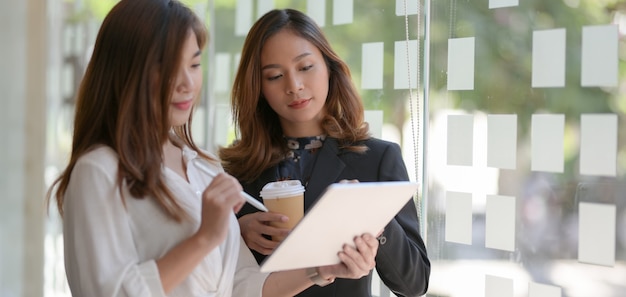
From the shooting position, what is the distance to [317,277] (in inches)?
66.2

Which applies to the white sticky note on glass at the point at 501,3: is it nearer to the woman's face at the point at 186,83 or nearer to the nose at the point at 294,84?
the nose at the point at 294,84

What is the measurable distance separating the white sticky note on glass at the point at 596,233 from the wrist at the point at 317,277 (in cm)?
69

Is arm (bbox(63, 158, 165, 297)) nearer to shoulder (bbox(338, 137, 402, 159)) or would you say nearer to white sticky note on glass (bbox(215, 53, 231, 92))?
shoulder (bbox(338, 137, 402, 159))

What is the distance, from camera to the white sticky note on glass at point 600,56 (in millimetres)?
1795

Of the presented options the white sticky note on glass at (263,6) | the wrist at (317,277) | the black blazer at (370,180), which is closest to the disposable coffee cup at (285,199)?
the wrist at (317,277)

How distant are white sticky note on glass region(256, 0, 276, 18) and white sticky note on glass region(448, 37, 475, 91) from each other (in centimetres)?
95

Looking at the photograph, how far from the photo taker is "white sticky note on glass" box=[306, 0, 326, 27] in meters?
2.60

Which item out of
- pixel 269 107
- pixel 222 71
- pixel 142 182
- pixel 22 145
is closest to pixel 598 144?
pixel 269 107

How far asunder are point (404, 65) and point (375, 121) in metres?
0.23

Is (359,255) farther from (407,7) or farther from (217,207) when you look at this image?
(407,7)

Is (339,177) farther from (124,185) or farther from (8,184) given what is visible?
(8,184)

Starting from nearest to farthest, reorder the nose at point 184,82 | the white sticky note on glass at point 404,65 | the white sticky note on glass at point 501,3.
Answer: the nose at point 184,82 → the white sticky note on glass at point 501,3 → the white sticky note on glass at point 404,65

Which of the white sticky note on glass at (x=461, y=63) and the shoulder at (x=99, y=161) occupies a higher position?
the white sticky note on glass at (x=461, y=63)

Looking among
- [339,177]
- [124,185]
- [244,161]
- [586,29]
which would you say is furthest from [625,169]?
[124,185]
